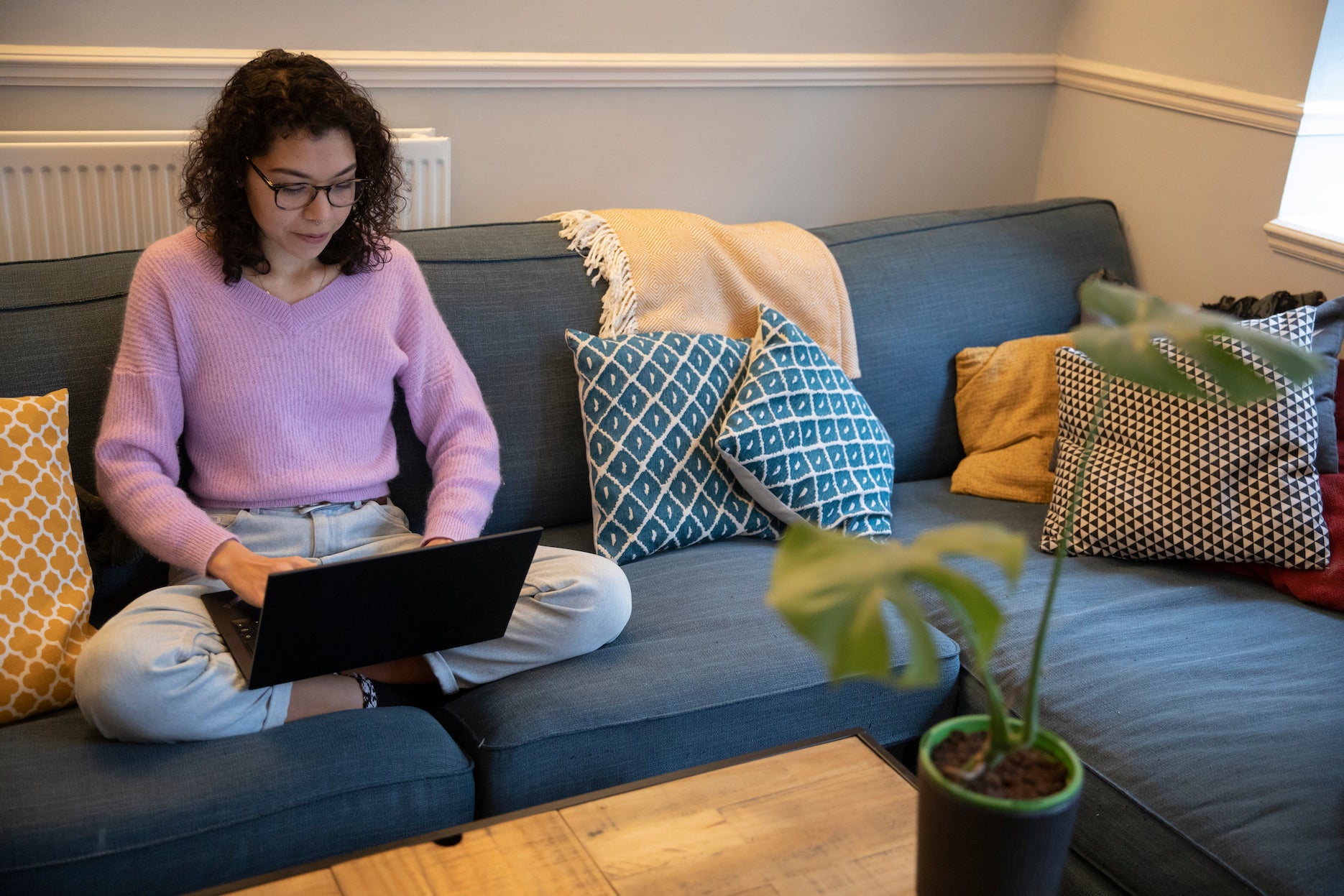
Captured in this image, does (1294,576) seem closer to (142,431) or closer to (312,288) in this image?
(312,288)

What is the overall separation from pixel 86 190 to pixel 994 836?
1885 mm

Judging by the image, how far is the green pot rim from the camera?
A: 0.80m

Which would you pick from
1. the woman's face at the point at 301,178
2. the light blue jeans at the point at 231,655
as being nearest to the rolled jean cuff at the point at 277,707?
the light blue jeans at the point at 231,655

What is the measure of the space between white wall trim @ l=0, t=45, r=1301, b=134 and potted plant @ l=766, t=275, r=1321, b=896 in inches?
68.4

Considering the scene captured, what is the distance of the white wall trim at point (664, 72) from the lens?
2.06m

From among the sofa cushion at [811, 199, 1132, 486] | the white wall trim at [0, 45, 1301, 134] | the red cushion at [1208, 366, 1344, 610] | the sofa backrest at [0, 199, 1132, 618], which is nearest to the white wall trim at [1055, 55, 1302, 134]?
the white wall trim at [0, 45, 1301, 134]

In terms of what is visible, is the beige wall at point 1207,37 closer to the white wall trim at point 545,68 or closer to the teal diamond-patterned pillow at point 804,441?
the white wall trim at point 545,68

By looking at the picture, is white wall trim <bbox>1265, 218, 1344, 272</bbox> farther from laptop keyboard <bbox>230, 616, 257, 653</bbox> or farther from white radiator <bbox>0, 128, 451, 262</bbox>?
laptop keyboard <bbox>230, 616, 257, 653</bbox>

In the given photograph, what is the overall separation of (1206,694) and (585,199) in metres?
1.60

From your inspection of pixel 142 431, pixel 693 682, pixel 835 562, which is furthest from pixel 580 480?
pixel 835 562

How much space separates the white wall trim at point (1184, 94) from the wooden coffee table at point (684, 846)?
5.51 feet

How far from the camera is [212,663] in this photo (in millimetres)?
1345

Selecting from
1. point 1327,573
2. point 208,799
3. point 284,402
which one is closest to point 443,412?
point 284,402

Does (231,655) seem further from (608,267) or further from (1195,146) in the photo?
(1195,146)
